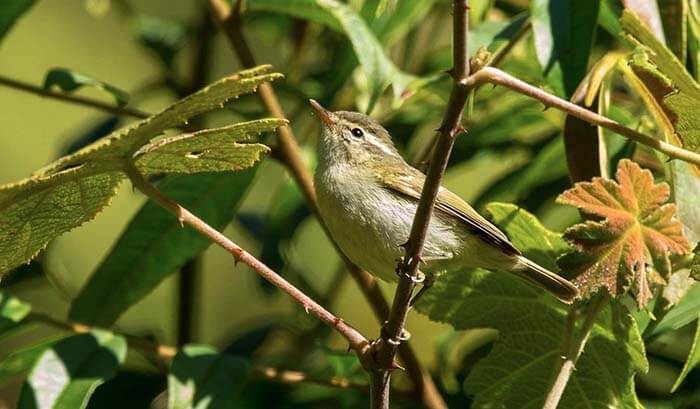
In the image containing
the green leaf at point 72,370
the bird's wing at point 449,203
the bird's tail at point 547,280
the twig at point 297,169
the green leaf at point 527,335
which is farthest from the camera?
the bird's wing at point 449,203

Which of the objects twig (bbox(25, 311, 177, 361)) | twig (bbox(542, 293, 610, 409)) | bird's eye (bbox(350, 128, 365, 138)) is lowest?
twig (bbox(25, 311, 177, 361))

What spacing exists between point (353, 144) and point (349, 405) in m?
0.81

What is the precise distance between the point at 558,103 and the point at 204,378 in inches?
49.3

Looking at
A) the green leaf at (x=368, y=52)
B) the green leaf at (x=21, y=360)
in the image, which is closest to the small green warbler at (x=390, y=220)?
the green leaf at (x=368, y=52)

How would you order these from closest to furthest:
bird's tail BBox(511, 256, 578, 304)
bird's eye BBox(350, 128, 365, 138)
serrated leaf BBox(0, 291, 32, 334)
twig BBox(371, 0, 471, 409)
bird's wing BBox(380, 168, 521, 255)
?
twig BBox(371, 0, 471, 409), bird's tail BBox(511, 256, 578, 304), serrated leaf BBox(0, 291, 32, 334), bird's wing BBox(380, 168, 521, 255), bird's eye BBox(350, 128, 365, 138)

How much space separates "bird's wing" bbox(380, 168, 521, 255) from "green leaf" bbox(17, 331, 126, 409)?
0.88 metres

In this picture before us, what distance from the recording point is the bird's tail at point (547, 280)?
2.15m

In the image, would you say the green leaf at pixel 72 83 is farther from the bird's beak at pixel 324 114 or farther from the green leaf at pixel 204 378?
the green leaf at pixel 204 378

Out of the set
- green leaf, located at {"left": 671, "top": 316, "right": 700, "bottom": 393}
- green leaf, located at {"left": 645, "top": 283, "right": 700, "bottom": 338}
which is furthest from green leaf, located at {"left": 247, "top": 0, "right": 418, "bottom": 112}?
green leaf, located at {"left": 671, "top": 316, "right": 700, "bottom": 393}

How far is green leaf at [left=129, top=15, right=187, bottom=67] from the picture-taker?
3.87 m

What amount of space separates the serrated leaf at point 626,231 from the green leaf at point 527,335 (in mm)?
323

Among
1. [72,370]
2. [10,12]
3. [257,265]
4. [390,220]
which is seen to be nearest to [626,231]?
[257,265]

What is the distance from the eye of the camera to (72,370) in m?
2.49

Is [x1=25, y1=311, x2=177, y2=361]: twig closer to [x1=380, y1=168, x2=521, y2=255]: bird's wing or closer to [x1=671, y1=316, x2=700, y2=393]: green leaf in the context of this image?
[x1=380, y1=168, x2=521, y2=255]: bird's wing
